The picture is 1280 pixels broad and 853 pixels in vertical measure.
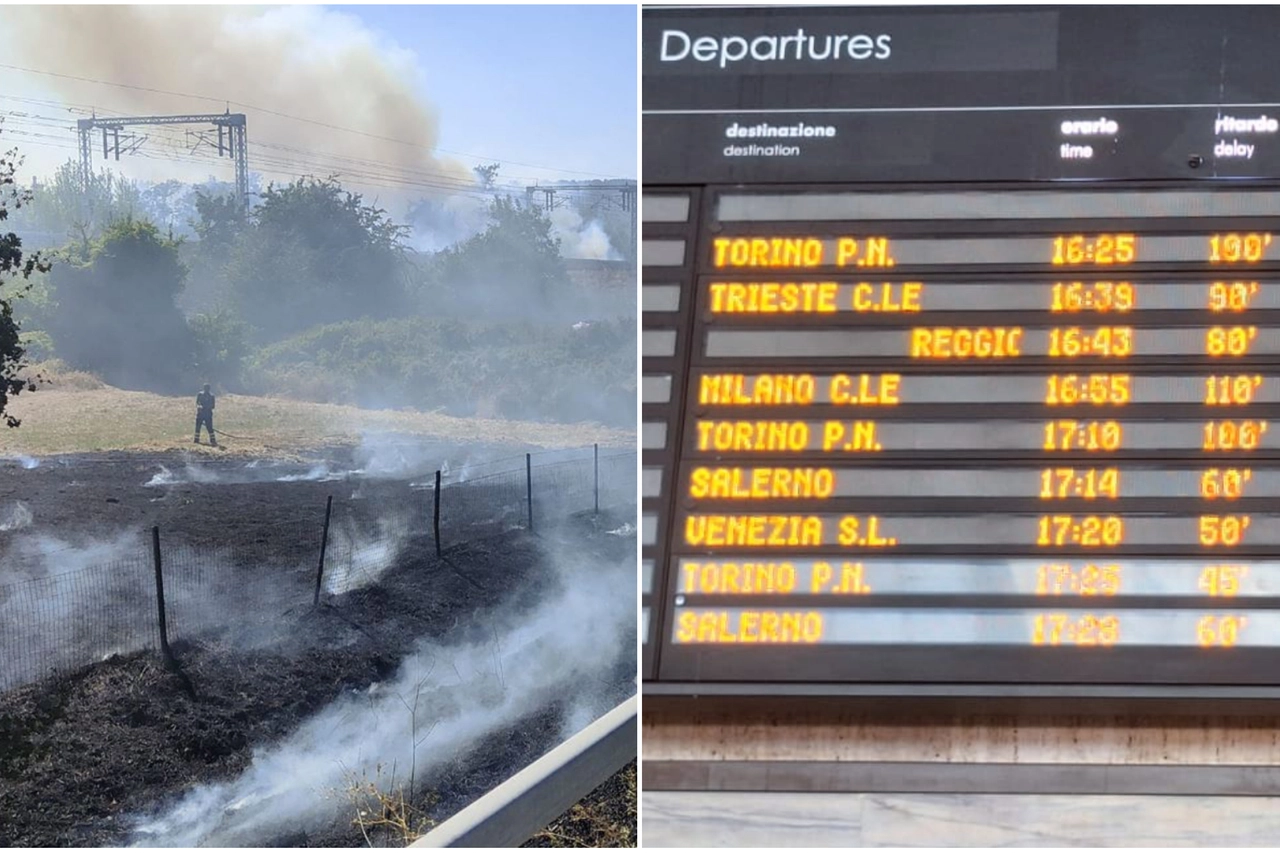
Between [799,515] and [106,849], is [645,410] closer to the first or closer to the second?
[799,515]

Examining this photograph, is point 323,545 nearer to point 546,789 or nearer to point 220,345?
point 220,345

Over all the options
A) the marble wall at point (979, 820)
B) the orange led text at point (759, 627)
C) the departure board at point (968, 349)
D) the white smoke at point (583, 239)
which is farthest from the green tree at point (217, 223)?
the marble wall at point (979, 820)

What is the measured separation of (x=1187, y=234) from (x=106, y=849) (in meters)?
2.41

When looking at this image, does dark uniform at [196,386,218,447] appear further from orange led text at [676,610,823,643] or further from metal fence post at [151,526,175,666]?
orange led text at [676,610,823,643]

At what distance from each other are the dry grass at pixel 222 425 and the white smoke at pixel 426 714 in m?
0.34

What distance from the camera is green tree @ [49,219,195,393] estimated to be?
1.68 m

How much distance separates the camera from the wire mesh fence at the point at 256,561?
166cm

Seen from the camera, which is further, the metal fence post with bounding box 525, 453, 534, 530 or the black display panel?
the metal fence post with bounding box 525, 453, 534, 530

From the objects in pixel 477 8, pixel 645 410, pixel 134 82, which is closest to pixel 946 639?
pixel 645 410

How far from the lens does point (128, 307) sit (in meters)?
1.70

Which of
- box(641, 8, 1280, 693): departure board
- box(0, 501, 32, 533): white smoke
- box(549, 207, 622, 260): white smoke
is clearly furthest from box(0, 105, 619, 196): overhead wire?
box(0, 501, 32, 533): white smoke

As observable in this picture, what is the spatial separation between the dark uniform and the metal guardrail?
924 millimetres

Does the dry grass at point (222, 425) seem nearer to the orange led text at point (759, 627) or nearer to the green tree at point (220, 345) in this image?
the green tree at point (220, 345)

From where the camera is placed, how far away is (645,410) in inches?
68.4
